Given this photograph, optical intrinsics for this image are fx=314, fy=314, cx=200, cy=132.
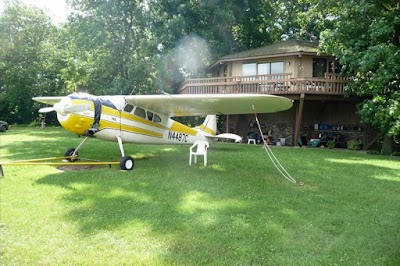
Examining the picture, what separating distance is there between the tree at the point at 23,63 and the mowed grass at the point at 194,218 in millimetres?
31473

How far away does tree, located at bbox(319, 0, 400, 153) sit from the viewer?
1408 cm

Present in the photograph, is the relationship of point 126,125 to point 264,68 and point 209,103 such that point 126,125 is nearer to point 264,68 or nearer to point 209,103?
point 209,103

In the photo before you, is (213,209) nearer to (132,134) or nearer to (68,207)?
(68,207)

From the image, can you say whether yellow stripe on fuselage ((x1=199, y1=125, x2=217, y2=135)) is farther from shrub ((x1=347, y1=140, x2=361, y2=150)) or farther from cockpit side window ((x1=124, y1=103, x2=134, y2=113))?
shrub ((x1=347, y1=140, x2=361, y2=150))

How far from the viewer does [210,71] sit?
87.6 feet

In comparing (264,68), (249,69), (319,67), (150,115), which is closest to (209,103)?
(150,115)

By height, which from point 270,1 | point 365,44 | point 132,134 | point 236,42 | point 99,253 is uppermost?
point 270,1

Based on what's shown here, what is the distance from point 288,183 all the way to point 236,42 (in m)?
24.1

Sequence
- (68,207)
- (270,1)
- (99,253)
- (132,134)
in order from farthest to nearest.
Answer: (270,1)
(132,134)
(68,207)
(99,253)

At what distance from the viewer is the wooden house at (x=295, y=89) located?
708 inches

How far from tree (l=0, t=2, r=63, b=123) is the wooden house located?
2324 centimetres

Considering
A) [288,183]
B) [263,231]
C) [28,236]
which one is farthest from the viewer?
[288,183]

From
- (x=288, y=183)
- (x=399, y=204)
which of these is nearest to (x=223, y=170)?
(x=288, y=183)

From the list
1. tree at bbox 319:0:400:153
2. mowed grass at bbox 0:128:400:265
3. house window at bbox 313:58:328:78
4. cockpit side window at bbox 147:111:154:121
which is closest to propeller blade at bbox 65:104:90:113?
mowed grass at bbox 0:128:400:265
